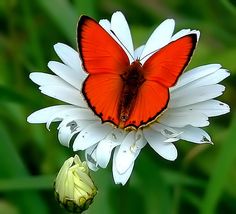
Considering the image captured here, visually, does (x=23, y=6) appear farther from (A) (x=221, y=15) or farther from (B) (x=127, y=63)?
(B) (x=127, y=63)

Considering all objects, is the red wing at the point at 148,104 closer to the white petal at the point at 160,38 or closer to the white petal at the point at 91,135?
the white petal at the point at 91,135

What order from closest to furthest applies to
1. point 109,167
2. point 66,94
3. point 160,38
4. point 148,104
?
point 148,104, point 66,94, point 160,38, point 109,167

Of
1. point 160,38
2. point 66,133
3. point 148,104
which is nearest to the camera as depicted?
point 148,104

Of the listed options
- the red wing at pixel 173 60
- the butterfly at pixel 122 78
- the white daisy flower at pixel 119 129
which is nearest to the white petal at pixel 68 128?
the white daisy flower at pixel 119 129

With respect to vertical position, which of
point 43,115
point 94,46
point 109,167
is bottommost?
point 109,167

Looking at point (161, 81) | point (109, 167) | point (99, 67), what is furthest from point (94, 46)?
→ point (109, 167)

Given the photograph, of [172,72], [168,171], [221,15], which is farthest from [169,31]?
[221,15]

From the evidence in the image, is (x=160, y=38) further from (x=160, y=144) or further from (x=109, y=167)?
(x=109, y=167)

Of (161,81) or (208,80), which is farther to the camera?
(208,80)

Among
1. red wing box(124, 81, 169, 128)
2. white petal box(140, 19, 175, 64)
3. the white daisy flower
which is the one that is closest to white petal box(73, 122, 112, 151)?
the white daisy flower
